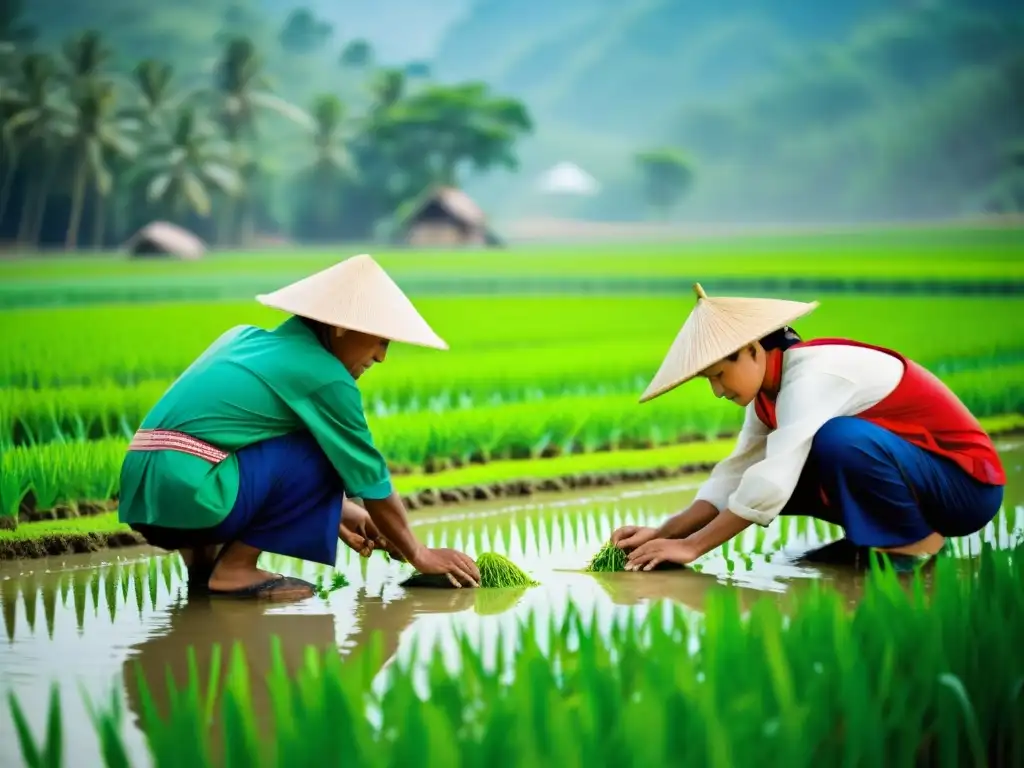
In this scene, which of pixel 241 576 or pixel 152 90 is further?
pixel 152 90

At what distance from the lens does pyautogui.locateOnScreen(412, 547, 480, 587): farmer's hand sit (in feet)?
12.5

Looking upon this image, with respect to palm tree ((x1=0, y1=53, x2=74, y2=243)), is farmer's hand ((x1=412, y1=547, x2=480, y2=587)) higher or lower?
lower

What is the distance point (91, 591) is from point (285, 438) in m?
0.75

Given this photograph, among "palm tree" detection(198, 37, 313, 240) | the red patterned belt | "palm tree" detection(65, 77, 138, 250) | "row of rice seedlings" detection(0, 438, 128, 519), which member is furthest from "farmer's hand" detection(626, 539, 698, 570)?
"palm tree" detection(198, 37, 313, 240)

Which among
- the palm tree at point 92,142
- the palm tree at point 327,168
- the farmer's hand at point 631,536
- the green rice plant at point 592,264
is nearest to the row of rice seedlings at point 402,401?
the farmer's hand at point 631,536

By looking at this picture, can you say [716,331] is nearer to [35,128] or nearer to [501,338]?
[501,338]

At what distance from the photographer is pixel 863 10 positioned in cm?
8300

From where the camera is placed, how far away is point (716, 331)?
3.80 metres

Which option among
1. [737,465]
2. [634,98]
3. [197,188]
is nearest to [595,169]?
[634,98]

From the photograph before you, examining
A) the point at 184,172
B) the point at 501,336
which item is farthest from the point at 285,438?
the point at 184,172

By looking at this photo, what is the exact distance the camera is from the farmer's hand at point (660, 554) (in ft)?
12.9

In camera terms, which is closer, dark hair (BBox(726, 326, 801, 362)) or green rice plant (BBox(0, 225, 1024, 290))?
dark hair (BBox(726, 326, 801, 362))

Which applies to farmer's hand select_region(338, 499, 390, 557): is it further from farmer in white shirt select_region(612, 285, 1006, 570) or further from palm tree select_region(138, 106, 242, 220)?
palm tree select_region(138, 106, 242, 220)

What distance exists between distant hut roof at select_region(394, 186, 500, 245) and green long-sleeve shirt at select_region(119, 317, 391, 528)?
35.8m
